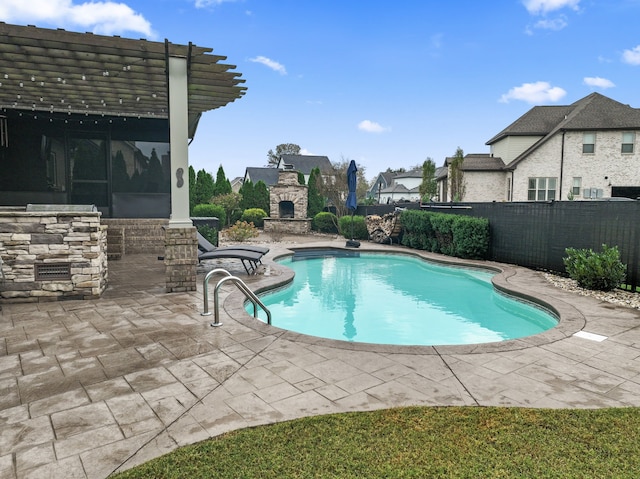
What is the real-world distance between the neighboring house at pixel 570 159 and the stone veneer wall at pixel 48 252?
21802 millimetres

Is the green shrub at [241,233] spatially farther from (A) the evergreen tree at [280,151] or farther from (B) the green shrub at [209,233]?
(A) the evergreen tree at [280,151]

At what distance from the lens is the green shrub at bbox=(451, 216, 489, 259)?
11812mm

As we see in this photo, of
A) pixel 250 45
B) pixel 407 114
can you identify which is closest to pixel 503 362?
pixel 250 45

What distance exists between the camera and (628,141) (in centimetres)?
2244

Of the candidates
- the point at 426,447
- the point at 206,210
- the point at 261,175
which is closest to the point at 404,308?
the point at 426,447

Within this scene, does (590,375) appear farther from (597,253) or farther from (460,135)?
(460,135)

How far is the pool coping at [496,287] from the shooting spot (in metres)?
4.56

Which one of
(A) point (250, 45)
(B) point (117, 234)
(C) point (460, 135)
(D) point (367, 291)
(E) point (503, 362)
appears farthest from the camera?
(C) point (460, 135)

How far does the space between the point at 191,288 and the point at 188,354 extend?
309cm

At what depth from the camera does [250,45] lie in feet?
66.1

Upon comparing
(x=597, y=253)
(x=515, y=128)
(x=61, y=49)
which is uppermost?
(x=515, y=128)

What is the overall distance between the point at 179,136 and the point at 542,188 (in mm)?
22661

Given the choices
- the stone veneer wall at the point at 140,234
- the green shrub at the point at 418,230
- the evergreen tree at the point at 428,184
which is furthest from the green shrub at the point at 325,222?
the evergreen tree at the point at 428,184

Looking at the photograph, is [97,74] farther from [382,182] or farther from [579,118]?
[382,182]
